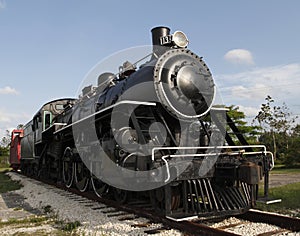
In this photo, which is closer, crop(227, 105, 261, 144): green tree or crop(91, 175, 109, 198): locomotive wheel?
crop(91, 175, 109, 198): locomotive wheel

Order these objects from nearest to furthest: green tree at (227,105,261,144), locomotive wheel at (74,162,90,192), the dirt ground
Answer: locomotive wheel at (74,162,90,192), the dirt ground, green tree at (227,105,261,144)

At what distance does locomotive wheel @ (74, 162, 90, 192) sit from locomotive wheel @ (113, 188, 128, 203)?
1401 millimetres

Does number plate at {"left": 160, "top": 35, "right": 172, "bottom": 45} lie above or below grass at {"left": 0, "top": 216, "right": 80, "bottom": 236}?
above

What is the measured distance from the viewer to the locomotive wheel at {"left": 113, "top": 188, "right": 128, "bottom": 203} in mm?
6977

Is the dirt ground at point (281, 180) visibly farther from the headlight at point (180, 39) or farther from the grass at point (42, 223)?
the grass at point (42, 223)

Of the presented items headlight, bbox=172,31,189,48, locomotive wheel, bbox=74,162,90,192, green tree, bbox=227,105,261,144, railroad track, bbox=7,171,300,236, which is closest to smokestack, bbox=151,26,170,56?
headlight, bbox=172,31,189,48

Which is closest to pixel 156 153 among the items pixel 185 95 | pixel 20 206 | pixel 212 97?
pixel 185 95

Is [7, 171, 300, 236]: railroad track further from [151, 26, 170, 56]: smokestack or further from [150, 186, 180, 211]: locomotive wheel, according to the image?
[151, 26, 170, 56]: smokestack

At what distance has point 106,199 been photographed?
7559 mm

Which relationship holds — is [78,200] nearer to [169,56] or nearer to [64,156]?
[64,156]

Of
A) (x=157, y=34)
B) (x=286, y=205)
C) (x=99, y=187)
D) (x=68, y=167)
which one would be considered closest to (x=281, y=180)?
(x=286, y=205)

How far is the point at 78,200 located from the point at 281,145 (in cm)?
2905

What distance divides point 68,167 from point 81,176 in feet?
3.70

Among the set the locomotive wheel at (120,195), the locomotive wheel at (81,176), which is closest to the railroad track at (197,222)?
the locomotive wheel at (120,195)
